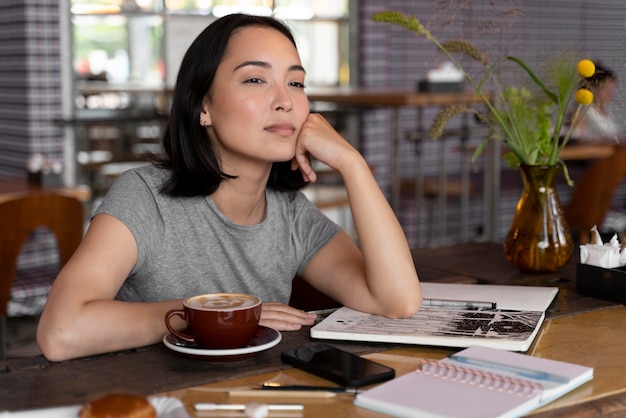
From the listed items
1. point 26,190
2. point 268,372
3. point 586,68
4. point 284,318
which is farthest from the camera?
point 26,190

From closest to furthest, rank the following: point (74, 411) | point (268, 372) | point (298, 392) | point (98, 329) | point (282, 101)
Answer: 1. point (74, 411)
2. point (298, 392)
3. point (268, 372)
4. point (98, 329)
5. point (282, 101)

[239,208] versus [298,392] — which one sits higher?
[239,208]

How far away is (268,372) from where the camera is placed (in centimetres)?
120

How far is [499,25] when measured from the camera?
2025mm

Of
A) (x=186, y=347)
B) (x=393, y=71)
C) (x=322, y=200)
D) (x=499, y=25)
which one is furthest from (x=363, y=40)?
(x=186, y=347)

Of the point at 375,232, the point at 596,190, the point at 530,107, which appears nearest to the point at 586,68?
the point at 530,107

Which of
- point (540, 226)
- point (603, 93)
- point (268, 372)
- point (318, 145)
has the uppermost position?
point (603, 93)

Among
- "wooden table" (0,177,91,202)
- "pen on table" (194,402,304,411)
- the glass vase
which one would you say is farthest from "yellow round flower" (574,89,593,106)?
"wooden table" (0,177,91,202)

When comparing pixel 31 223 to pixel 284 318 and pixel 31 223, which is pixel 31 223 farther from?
pixel 284 318

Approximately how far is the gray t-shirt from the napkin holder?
0.51m

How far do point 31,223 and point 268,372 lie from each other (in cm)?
180

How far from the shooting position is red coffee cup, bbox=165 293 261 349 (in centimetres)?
122

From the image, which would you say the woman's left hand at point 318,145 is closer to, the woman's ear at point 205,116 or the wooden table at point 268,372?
the woman's ear at point 205,116

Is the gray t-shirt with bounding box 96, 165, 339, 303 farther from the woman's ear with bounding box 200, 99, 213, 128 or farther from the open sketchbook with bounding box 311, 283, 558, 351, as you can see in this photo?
the open sketchbook with bounding box 311, 283, 558, 351
